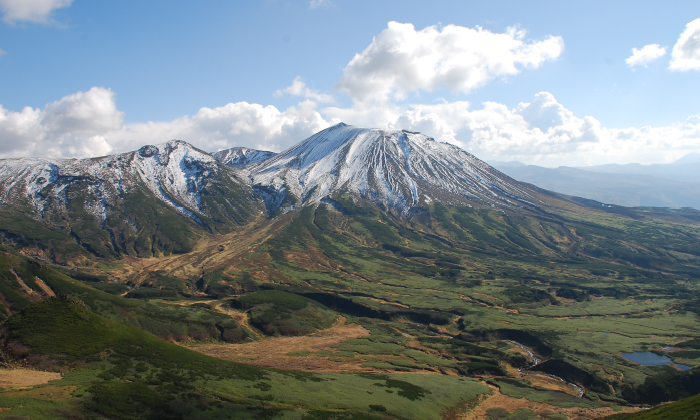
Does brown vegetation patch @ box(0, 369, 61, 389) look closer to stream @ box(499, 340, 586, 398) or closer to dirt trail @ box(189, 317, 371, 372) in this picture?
dirt trail @ box(189, 317, 371, 372)

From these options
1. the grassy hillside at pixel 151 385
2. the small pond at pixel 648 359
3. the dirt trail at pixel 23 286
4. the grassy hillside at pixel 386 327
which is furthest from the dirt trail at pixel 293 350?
the small pond at pixel 648 359

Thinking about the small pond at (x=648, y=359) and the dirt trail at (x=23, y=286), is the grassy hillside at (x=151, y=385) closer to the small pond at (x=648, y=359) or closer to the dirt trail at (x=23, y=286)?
the dirt trail at (x=23, y=286)

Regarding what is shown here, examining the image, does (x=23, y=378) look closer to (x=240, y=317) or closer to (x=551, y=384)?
(x=240, y=317)

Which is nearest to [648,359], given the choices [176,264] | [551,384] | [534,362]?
[534,362]

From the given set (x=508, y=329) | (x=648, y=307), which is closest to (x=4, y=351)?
(x=508, y=329)

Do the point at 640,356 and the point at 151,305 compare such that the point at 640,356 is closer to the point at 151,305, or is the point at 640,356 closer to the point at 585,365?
the point at 585,365

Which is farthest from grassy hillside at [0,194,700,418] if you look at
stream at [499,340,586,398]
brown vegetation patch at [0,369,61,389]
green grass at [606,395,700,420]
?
green grass at [606,395,700,420]
